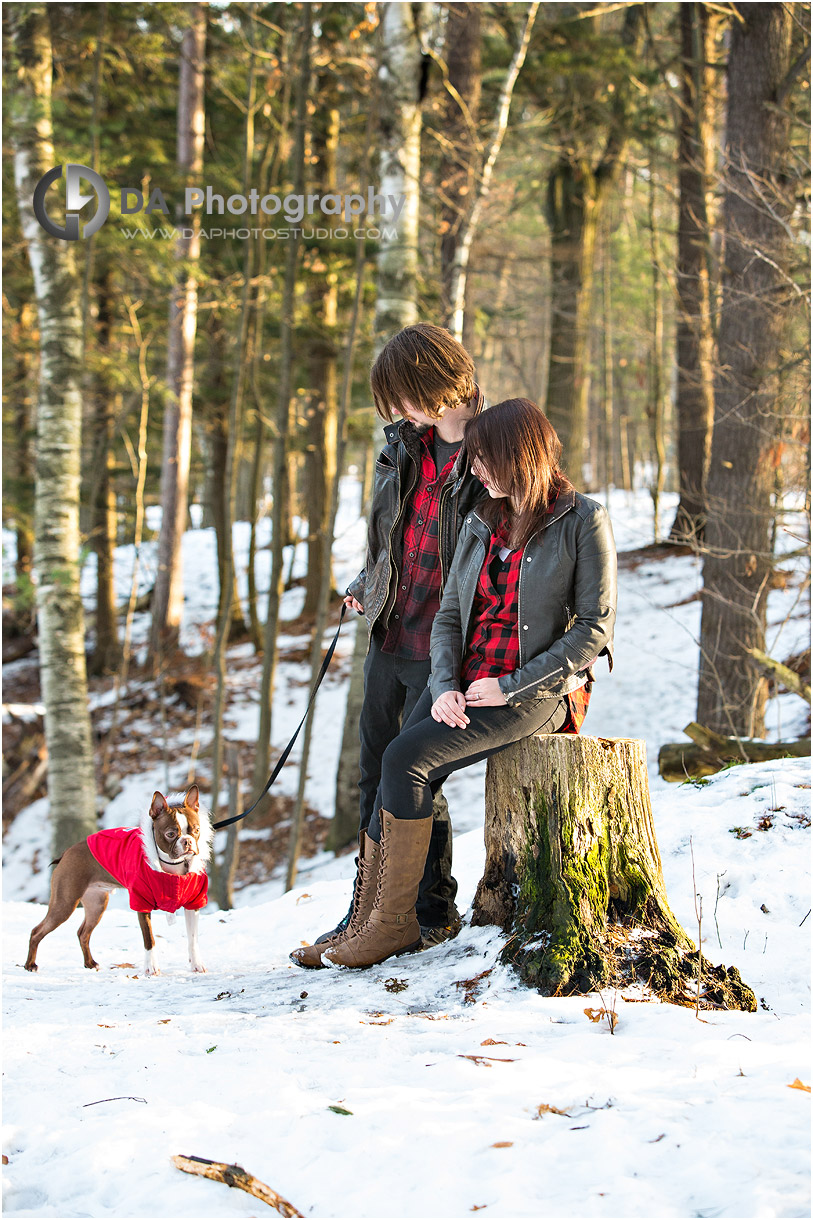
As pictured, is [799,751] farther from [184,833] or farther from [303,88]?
[303,88]

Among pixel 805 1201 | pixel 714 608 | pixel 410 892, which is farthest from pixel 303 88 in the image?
pixel 805 1201

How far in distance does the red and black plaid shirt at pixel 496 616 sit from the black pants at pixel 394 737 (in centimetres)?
40

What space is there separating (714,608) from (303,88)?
6.40 meters

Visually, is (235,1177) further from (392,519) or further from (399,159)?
(399,159)

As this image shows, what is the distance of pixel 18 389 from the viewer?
1368 cm

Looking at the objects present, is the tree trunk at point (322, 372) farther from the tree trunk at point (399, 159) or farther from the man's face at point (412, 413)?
the man's face at point (412, 413)

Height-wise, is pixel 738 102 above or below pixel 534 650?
above

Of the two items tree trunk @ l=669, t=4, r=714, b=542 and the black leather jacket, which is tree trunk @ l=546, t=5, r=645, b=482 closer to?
tree trunk @ l=669, t=4, r=714, b=542

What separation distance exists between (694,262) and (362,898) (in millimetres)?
12425

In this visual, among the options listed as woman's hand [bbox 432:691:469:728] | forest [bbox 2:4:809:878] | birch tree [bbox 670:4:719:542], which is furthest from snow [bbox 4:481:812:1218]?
birch tree [bbox 670:4:719:542]

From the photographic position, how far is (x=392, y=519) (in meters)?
3.79

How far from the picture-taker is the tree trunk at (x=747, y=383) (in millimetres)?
7645

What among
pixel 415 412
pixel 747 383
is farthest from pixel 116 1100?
pixel 747 383

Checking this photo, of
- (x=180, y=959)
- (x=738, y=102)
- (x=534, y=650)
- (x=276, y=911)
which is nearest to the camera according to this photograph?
(x=534, y=650)
